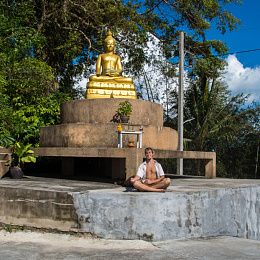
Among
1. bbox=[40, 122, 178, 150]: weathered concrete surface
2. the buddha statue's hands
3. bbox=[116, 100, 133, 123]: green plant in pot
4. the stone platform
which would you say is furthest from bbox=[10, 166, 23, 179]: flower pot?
the buddha statue's hands

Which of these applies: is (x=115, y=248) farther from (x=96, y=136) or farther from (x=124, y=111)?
(x=124, y=111)

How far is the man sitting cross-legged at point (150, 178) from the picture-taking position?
6797 mm

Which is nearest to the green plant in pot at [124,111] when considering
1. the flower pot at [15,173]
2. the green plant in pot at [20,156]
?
the green plant in pot at [20,156]

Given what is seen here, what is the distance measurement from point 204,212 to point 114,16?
11.5 meters

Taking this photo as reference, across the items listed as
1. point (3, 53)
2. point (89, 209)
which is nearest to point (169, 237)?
point (89, 209)

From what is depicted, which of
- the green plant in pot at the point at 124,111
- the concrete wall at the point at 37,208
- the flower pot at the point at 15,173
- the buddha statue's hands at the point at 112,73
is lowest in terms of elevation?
the concrete wall at the point at 37,208

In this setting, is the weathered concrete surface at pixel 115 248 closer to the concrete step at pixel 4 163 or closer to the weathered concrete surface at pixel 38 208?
the weathered concrete surface at pixel 38 208

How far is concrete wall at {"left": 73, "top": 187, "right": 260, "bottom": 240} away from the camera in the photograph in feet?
20.6

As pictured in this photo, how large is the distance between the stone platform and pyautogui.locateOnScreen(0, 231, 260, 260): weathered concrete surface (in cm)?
16

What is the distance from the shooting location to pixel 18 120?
12742mm

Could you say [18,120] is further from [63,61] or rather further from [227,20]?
[227,20]

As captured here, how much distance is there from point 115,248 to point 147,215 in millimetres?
697

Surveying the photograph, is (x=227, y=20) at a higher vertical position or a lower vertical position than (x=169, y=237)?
higher

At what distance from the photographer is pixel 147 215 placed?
6.27m
